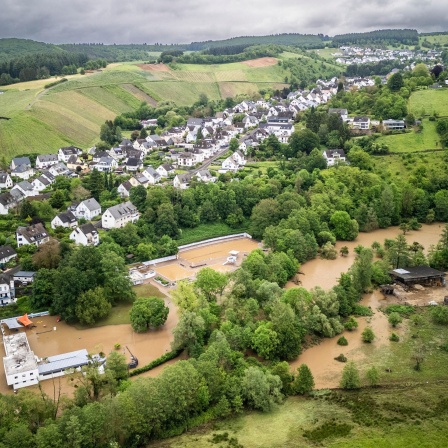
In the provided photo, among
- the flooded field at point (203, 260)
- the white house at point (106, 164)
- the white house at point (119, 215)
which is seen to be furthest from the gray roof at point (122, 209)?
the white house at point (106, 164)

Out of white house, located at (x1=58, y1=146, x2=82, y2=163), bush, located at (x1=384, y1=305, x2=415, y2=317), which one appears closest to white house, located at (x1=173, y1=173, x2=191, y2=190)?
white house, located at (x1=58, y1=146, x2=82, y2=163)

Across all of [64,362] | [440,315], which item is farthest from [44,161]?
[440,315]

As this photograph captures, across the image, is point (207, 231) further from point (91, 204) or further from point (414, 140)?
point (414, 140)

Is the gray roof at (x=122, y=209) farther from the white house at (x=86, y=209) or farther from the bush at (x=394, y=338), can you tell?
the bush at (x=394, y=338)

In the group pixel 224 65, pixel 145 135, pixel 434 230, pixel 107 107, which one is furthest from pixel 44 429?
pixel 224 65

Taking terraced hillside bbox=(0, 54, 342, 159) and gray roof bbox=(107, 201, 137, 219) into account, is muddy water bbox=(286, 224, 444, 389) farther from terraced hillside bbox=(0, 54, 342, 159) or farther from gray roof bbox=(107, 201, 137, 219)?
terraced hillside bbox=(0, 54, 342, 159)

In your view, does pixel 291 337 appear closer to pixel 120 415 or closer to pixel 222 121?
pixel 120 415
